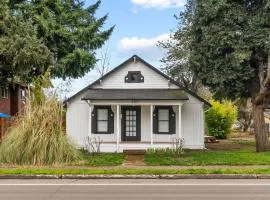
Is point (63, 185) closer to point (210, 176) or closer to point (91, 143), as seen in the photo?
point (210, 176)

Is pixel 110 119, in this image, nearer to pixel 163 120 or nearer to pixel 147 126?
pixel 147 126

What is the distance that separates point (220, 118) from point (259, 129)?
1477 centimetres

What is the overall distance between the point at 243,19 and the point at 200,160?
766 cm

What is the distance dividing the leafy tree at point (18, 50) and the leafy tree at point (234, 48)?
10.9 m

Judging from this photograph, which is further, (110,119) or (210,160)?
(110,119)

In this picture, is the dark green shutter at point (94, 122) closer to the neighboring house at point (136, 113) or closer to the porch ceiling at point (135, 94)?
the neighboring house at point (136, 113)

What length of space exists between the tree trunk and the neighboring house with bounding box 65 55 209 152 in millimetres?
3480

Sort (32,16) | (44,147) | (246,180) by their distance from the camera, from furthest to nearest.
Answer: (32,16) → (44,147) → (246,180)

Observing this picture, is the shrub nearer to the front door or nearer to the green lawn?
the front door

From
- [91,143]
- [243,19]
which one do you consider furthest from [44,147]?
[243,19]

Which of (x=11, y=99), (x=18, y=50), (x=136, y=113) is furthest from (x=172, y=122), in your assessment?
(x=11, y=99)

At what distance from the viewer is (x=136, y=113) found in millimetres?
29406

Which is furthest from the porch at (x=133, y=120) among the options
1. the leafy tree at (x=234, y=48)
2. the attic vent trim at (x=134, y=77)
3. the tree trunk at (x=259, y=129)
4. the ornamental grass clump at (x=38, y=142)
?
the ornamental grass clump at (x=38, y=142)

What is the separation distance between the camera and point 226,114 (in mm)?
41062
